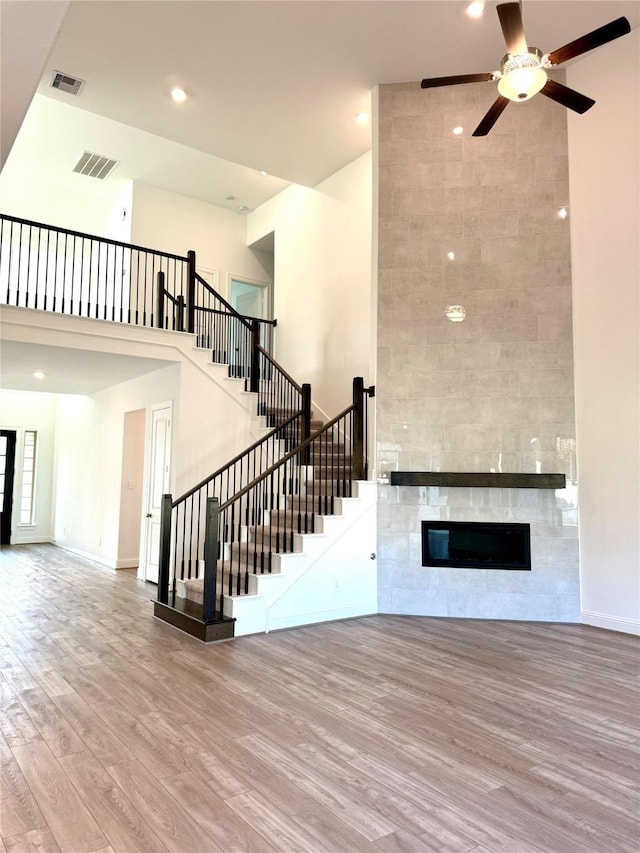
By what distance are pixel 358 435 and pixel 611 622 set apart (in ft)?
10.0

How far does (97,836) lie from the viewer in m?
2.20

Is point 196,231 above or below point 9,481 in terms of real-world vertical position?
above

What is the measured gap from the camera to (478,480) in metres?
5.63

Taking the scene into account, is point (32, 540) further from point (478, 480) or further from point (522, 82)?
point (522, 82)

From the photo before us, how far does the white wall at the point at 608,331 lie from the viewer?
5.28 meters

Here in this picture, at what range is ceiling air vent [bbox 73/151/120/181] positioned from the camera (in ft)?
30.3

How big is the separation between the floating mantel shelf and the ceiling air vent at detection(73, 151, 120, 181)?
7.45 meters

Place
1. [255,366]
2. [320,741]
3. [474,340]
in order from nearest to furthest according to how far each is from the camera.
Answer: [320,741]
[474,340]
[255,366]

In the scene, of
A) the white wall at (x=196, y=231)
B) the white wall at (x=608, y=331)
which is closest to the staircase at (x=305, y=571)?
the white wall at (x=608, y=331)

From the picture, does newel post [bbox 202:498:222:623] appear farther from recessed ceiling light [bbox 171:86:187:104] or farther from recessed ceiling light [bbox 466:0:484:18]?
recessed ceiling light [bbox 466:0:484:18]

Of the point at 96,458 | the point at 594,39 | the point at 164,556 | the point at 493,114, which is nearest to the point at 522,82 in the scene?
the point at 594,39

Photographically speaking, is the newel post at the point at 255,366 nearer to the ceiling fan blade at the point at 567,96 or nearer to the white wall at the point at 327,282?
the white wall at the point at 327,282

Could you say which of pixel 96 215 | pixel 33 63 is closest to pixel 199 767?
pixel 33 63

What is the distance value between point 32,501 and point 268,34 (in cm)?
989
